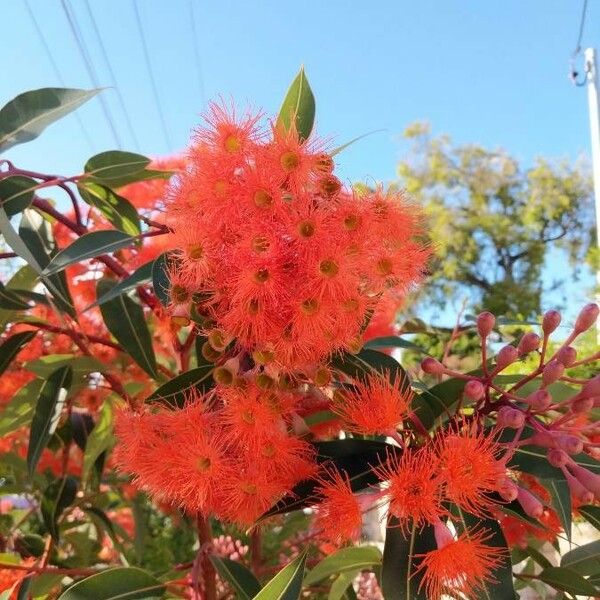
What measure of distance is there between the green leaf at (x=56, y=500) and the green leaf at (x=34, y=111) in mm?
615

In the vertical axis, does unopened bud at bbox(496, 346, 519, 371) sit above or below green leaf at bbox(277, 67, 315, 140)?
below

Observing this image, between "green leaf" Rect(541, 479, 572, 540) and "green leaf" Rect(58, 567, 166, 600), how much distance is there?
18.3 inches

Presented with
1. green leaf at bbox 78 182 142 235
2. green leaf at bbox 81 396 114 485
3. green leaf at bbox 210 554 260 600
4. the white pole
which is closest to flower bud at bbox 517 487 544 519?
green leaf at bbox 210 554 260 600

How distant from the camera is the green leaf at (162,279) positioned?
71cm

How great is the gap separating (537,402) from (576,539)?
4.95ft

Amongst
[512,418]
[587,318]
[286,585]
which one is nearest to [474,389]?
[512,418]

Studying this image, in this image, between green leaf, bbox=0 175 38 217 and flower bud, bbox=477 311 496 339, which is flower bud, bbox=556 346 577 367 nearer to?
flower bud, bbox=477 311 496 339

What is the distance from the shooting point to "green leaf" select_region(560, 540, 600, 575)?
0.92 m

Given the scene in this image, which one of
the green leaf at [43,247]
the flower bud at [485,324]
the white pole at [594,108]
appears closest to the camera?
the flower bud at [485,324]

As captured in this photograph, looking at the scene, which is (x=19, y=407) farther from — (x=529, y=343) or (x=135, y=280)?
(x=529, y=343)

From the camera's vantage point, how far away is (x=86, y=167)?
98 centimetres

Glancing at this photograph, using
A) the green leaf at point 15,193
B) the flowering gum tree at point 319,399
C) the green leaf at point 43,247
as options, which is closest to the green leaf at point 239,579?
the flowering gum tree at point 319,399

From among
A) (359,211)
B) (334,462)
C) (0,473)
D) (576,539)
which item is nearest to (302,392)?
(334,462)

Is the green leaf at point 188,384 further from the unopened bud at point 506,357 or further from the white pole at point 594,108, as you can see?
the white pole at point 594,108
